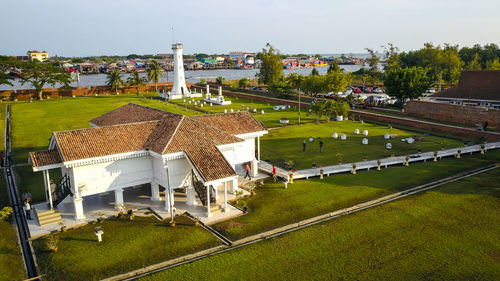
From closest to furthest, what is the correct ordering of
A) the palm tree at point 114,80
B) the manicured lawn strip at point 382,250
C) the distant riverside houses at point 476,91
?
the manicured lawn strip at point 382,250 < the distant riverside houses at point 476,91 < the palm tree at point 114,80

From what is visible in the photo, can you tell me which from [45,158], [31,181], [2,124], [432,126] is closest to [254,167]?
[45,158]

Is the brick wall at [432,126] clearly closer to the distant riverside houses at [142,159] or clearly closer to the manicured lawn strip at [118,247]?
the distant riverside houses at [142,159]

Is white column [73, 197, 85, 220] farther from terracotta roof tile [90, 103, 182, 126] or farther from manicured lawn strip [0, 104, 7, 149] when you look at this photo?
manicured lawn strip [0, 104, 7, 149]

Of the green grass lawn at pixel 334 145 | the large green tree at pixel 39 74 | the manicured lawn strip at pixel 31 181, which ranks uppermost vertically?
the large green tree at pixel 39 74

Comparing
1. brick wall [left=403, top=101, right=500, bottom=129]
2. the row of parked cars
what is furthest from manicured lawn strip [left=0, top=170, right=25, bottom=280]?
the row of parked cars

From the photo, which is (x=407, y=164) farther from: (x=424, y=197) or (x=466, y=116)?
(x=466, y=116)

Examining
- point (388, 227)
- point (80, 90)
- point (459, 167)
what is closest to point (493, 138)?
point (459, 167)

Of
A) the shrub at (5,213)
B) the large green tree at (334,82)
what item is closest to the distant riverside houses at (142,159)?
the shrub at (5,213)
